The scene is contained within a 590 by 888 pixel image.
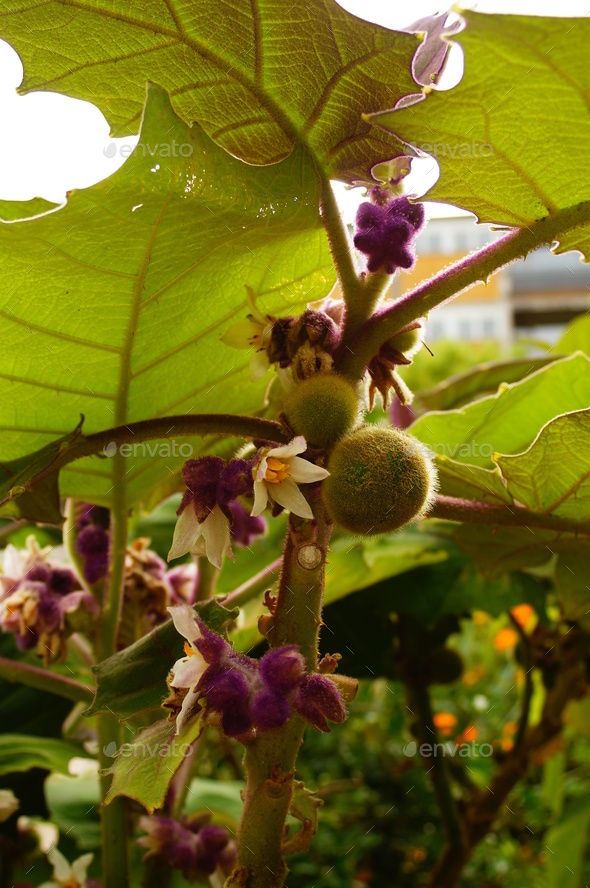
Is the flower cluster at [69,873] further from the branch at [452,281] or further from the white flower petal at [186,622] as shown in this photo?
the branch at [452,281]

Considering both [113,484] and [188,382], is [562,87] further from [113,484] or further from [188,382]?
[113,484]

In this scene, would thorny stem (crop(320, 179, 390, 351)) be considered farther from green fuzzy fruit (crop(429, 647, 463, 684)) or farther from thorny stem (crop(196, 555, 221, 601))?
green fuzzy fruit (crop(429, 647, 463, 684))

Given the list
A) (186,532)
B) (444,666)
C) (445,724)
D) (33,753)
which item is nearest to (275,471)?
(186,532)

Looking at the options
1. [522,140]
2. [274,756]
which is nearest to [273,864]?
[274,756]

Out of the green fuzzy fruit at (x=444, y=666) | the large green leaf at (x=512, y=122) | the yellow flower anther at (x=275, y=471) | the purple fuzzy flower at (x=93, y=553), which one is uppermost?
the large green leaf at (x=512, y=122)

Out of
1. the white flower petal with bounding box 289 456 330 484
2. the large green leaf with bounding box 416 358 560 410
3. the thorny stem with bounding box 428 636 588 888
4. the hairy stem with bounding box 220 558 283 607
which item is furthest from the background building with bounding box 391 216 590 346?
Answer: the white flower petal with bounding box 289 456 330 484

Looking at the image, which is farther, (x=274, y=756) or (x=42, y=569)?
(x=42, y=569)

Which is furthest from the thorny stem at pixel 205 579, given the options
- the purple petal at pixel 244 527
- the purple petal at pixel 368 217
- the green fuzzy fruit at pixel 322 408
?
the purple petal at pixel 368 217

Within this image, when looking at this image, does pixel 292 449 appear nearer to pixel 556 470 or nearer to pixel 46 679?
pixel 556 470
